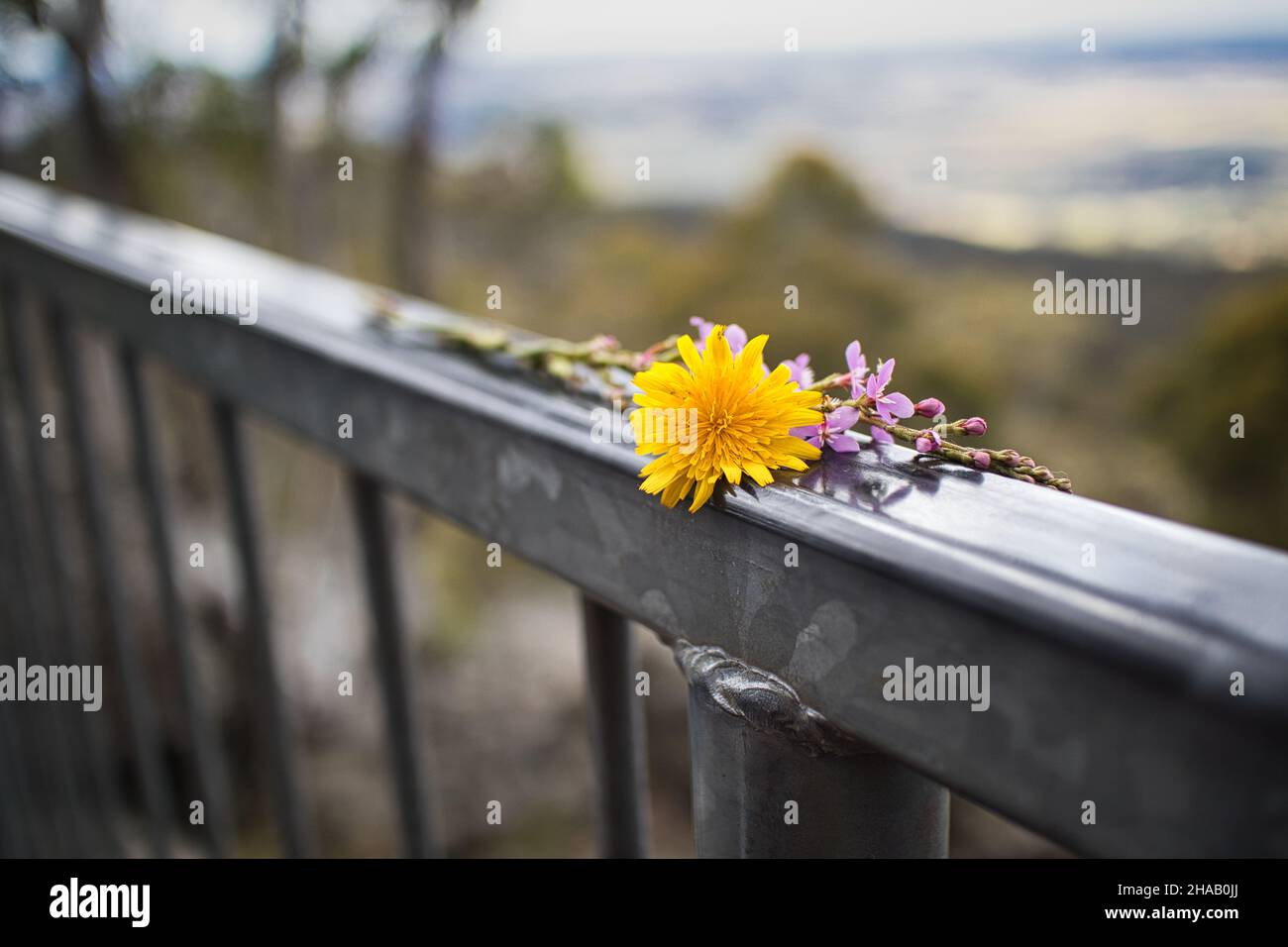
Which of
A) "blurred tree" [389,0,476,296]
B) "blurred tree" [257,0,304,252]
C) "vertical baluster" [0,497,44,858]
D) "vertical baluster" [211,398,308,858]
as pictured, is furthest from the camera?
"blurred tree" [389,0,476,296]

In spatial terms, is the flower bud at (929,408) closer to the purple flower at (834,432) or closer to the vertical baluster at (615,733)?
the purple flower at (834,432)

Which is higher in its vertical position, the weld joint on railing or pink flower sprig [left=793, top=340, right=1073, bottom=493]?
pink flower sprig [left=793, top=340, right=1073, bottom=493]

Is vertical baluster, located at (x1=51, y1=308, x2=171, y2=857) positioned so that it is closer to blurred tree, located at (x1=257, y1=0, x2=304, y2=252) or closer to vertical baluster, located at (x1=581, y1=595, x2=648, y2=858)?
vertical baluster, located at (x1=581, y1=595, x2=648, y2=858)

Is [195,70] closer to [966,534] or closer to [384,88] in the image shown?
[384,88]

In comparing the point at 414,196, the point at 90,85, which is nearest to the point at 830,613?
the point at 90,85

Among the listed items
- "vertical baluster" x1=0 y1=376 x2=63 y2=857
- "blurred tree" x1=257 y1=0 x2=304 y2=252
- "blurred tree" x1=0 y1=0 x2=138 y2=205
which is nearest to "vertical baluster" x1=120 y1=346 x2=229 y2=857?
"vertical baluster" x1=0 y1=376 x2=63 y2=857
